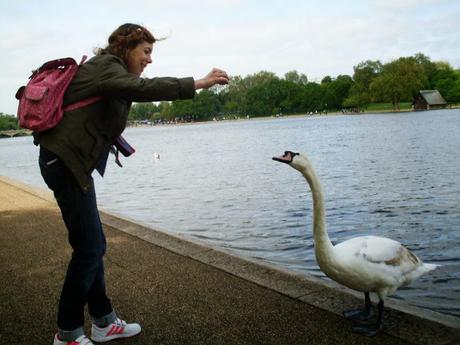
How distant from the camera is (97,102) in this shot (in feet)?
10.3

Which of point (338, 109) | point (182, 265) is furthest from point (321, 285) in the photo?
point (338, 109)

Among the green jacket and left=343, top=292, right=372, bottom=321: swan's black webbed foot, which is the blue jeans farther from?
left=343, top=292, right=372, bottom=321: swan's black webbed foot

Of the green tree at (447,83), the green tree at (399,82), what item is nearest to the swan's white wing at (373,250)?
the green tree at (399,82)

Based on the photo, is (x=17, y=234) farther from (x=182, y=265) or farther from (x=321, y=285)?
(x=321, y=285)

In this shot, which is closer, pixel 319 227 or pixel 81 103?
pixel 81 103

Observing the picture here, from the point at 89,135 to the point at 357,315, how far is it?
2683 mm

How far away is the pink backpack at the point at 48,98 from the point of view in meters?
3.00

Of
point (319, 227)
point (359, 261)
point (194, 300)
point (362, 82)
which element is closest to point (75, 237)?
point (194, 300)

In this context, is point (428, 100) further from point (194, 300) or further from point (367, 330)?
point (367, 330)

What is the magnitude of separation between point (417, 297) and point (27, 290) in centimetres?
470

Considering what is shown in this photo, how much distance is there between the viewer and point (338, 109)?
542ft

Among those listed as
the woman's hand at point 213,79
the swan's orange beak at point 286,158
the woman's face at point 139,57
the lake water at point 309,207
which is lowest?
the lake water at point 309,207

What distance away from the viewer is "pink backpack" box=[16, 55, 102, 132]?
9.86 feet

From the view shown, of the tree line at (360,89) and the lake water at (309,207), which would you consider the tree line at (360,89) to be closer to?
the tree line at (360,89)
